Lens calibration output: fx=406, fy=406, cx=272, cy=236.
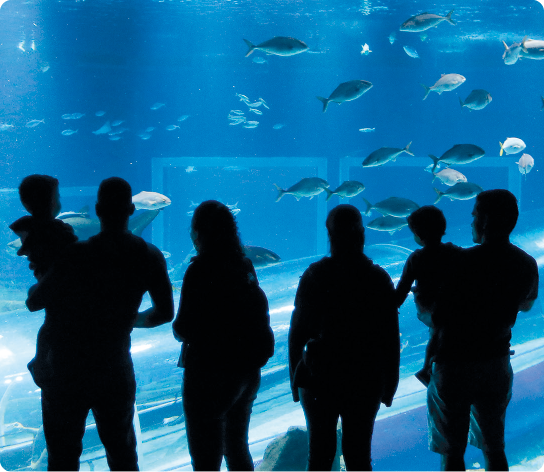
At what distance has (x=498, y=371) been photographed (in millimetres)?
1969

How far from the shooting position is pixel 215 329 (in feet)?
5.85

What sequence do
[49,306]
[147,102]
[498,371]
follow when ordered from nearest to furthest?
[49,306], [498,371], [147,102]

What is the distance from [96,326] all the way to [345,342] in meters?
1.10

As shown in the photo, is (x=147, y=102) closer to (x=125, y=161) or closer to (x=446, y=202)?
(x=125, y=161)

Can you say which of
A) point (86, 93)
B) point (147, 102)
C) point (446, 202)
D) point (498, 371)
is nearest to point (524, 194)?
point (446, 202)

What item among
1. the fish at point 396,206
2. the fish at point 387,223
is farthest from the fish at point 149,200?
the fish at point 396,206

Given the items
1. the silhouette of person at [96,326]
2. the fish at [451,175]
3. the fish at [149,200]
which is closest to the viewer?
the silhouette of person at [96,326]

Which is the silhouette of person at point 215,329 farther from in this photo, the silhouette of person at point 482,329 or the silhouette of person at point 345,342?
the silhouette of person at point 482,329

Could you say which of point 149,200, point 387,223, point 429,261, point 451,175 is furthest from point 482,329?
point 149,200

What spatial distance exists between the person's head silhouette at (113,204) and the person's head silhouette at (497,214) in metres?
1.73

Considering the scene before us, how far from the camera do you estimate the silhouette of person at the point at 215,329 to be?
5.84 feet

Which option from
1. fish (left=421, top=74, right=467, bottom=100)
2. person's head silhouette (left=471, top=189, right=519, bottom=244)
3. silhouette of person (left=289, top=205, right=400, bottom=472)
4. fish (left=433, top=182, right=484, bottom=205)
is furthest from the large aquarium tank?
silhouette of person (left=289, top=205, right=400, bottom=472)

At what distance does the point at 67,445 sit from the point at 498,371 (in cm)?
204

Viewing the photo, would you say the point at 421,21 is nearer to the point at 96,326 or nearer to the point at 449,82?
the point at 449,82
